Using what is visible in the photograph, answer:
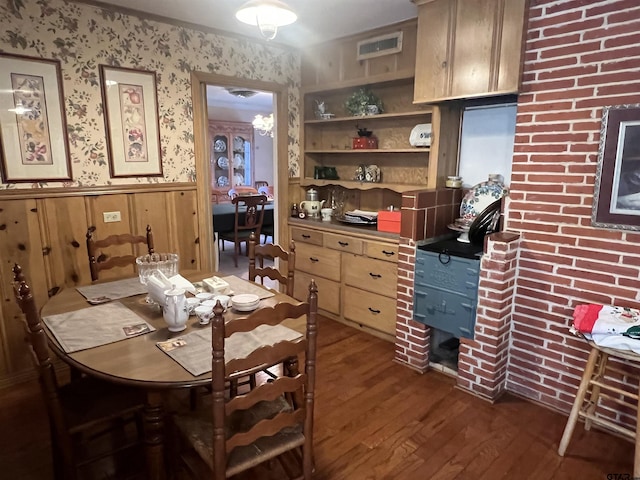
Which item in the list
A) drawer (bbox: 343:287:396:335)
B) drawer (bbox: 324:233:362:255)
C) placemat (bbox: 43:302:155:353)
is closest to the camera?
placemat (bbox: 43:302:155:353)

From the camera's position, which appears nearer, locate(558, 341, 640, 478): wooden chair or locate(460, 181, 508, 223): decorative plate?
locate(558, 341, 640, 478): wooden chair

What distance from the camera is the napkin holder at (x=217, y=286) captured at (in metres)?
2.12

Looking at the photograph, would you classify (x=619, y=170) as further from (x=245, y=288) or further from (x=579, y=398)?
(x=245, y=288)

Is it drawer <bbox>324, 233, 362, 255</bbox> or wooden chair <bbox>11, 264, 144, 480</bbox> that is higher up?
drawer <bbox>324, 233, 362, 255</bbox>

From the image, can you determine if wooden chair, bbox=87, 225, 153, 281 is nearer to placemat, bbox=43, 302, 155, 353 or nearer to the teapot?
placemat, bbox=43, 302, 155, 353

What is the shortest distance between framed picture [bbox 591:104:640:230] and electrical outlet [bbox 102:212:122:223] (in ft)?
9.86

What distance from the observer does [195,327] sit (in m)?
1.78

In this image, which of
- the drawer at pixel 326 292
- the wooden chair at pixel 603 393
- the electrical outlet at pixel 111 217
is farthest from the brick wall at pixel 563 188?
the electrical outlet at pixel 111 217

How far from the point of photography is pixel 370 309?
3330mm

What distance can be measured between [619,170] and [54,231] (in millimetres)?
3320

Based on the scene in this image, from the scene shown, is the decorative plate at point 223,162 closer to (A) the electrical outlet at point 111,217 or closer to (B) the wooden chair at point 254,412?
(A) the electrical outlet at point 111,217

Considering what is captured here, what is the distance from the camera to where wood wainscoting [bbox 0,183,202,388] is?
2.63 metres

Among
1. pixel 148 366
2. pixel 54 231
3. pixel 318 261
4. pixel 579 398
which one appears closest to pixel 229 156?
pixel 318 261

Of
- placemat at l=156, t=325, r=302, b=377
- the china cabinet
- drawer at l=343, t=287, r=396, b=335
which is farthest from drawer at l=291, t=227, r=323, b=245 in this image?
the china cabinet
